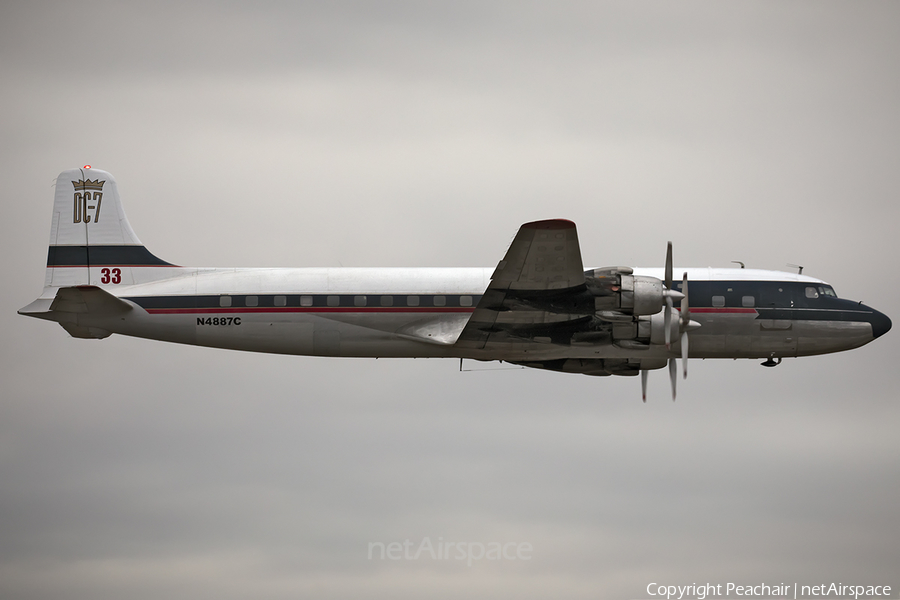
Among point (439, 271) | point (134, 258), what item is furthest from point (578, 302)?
point (134, 258)

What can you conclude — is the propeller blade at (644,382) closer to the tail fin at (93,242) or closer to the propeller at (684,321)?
the propeller at (684,321)

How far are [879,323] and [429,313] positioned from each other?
610 inches

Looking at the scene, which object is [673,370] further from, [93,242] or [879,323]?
[93,242]

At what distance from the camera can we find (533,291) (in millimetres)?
30469

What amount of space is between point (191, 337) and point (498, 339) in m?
10.1

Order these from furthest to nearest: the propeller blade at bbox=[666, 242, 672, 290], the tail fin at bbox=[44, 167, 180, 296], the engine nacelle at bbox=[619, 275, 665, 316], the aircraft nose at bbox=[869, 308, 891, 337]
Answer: the tail fin at bbox=[44, 167, 180, 296] → the aircraft nose at bbox=[869, 308, 891, 337] → the propeller blade at bbox=[666, 242, 672, 290] → the engine nacelle at bbox=[619, 275, 665, 316]

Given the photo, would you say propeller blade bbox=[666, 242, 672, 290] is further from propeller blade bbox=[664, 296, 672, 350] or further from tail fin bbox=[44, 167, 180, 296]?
tail fin bbox=[44, 167, 180, 296]

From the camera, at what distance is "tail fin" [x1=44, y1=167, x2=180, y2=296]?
34.6 m

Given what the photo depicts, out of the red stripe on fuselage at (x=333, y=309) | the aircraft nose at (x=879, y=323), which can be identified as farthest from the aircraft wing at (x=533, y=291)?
the aircraft nose at (x=879, y=323)

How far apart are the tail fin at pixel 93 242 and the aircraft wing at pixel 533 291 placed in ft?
36.7

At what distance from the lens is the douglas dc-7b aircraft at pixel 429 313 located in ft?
105

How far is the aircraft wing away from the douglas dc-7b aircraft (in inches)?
2.6

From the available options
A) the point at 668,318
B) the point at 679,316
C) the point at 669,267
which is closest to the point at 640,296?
the point at 668,318

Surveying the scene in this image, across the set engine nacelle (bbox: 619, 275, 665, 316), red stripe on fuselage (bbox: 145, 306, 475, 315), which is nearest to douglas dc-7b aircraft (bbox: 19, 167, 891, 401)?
red stripe on fuselage (bbox: 145, 306, 475, 315)
